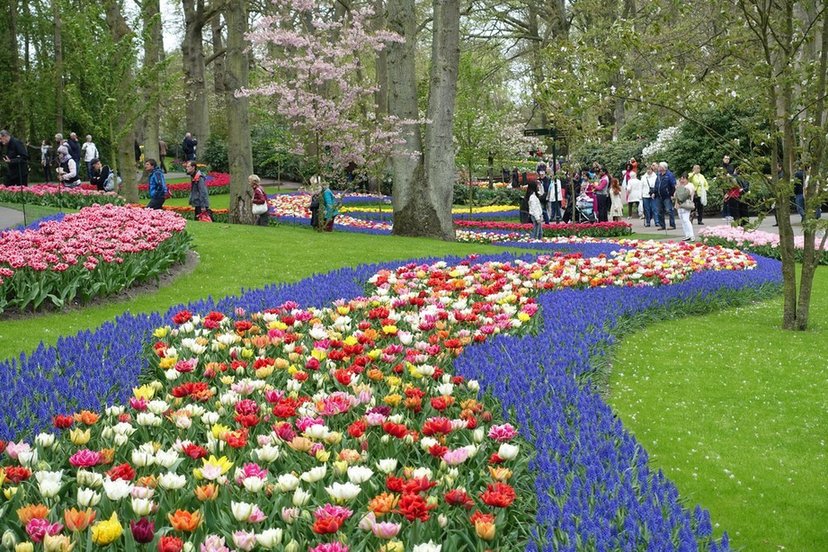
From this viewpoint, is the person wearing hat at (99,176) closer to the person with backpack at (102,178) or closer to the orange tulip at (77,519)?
the person with backpack at (102,178)

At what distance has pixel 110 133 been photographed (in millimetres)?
20703

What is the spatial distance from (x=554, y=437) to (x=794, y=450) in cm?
196

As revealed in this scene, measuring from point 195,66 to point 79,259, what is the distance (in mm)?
27743

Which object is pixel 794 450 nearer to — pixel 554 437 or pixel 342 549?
pixel 554 437

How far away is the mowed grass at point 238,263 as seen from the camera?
832 centimetres

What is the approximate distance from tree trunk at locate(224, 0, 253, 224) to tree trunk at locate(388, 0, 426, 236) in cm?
323

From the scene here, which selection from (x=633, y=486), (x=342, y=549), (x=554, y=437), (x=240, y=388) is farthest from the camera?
(x=240, y=388)

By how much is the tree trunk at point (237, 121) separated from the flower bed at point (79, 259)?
23.2 feet

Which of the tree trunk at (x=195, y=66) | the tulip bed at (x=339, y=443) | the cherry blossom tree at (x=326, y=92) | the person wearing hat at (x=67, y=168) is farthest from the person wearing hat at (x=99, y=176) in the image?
the tulip bed at (x=339, y=443)

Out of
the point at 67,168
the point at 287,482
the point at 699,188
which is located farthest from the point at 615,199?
the point at 287,482

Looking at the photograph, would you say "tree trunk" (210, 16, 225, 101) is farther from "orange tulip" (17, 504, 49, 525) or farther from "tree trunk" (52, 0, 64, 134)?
"orange tulip" (17, 504, 49, 525)

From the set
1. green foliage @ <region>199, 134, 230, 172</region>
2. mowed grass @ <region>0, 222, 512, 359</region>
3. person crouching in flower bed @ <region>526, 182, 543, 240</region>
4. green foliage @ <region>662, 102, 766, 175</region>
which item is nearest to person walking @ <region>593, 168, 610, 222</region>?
green foliage @ <region>662, 102, 766, 175</region>

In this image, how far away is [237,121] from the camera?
19.1 metres

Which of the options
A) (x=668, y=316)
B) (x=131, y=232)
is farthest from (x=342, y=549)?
(x=131, y=232)
